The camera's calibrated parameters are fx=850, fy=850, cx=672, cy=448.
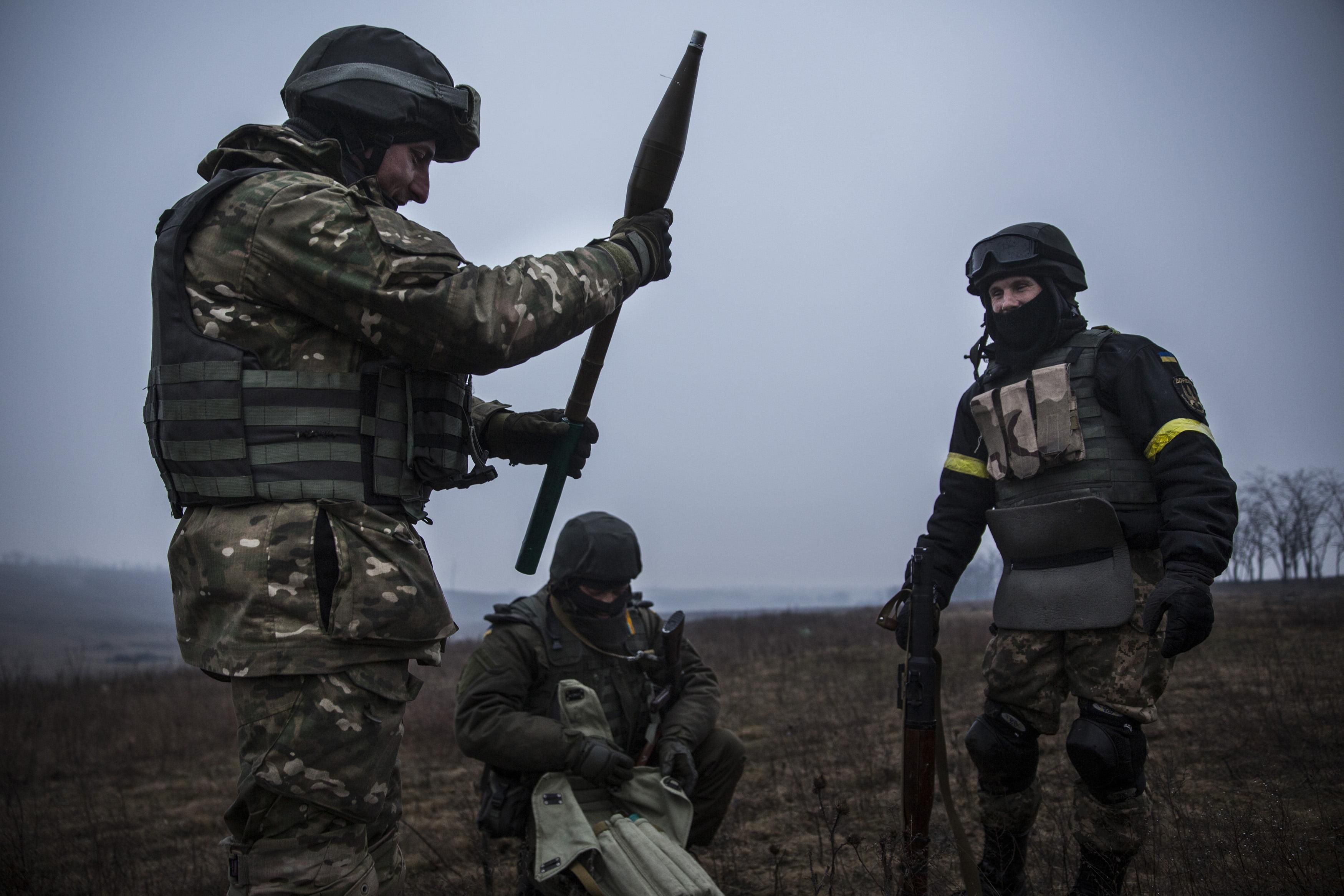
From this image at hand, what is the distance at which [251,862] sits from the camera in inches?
74.4

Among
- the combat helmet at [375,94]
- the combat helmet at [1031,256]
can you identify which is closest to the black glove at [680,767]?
the combat helmet at [1031,256]

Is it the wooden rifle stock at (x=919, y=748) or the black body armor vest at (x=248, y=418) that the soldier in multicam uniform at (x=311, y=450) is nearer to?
the black body armor vest at (x=248, y=418)

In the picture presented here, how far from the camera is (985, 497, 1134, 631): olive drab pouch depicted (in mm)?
3188

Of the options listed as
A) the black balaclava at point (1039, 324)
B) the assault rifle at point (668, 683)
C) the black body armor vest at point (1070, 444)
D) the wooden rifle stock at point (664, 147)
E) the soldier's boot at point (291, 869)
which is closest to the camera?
the soldier's boot at point (291, 869)

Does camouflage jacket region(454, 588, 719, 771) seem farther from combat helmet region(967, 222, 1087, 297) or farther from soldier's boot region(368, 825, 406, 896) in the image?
combat helmet region(967, 222, 1087, 297)

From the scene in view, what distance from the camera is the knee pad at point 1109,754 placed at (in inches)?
119

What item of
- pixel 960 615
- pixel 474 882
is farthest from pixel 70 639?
pixel 474 882

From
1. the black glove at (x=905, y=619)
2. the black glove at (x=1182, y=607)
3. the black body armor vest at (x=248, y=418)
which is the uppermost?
the black body armor vest at (x=248, y=418)

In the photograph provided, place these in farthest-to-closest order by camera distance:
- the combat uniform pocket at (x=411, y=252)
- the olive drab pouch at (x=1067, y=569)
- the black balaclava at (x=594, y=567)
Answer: the black balaclava at (x=594, y=567) < the olive drab pouch at (x=1067, y=569) < the combat uniform pocket at (x=411, y=252)

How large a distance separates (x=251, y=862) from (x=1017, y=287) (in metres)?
3.40

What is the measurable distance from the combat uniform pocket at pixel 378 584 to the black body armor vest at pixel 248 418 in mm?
72

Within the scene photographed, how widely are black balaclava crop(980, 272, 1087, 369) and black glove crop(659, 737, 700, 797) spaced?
7.33 ft

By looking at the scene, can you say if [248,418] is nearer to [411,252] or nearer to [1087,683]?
[411,252]

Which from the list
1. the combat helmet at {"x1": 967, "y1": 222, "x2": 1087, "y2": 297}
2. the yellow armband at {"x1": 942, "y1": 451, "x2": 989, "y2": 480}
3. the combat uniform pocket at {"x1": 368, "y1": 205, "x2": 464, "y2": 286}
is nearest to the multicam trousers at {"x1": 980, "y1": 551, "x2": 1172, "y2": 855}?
the yellow armband at {"x1": 942, "y1": 451, "x2": 989, "y2": 480}
